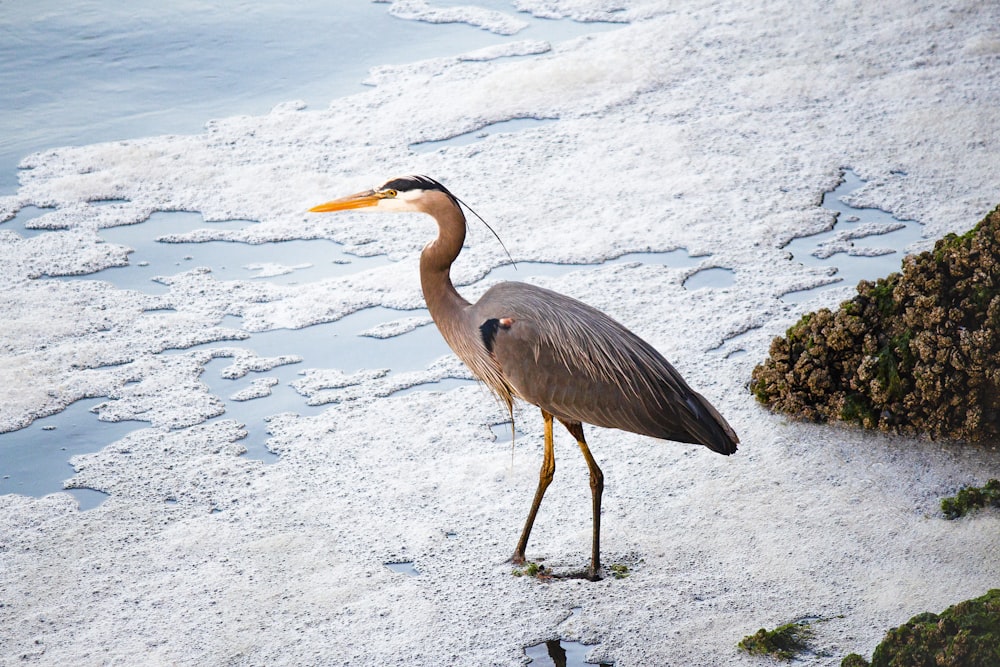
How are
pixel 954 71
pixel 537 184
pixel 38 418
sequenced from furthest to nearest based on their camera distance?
pixel 954 71, pixel 537 184, pixel 38 418

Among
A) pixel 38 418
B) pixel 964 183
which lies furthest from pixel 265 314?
pixel 964 183

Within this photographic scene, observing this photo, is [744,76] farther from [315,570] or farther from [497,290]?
[315,570]

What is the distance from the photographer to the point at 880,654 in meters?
2.92

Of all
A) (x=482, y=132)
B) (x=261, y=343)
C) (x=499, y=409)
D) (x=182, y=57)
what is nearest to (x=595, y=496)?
(x=499, y=409)

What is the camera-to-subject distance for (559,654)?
3439 mm

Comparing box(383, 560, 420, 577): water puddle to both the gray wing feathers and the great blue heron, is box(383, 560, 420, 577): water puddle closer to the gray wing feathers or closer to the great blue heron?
the great blue heron

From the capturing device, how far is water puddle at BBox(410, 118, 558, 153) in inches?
286

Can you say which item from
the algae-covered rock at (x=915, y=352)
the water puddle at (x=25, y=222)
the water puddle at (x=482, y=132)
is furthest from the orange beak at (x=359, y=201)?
the water puddle at (x=482, y=132)

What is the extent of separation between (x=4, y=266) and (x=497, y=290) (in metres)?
3.36

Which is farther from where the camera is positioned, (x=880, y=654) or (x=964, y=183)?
(x=964, y=183)

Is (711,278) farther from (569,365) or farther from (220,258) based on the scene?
(220,258)

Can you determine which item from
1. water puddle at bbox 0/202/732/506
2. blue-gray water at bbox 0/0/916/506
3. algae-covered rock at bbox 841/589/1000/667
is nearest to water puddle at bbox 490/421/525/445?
water puddle at bbox 0/202/732/506

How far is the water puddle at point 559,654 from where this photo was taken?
11.1 ft

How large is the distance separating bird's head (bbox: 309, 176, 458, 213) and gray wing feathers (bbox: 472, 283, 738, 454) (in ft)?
1.47
